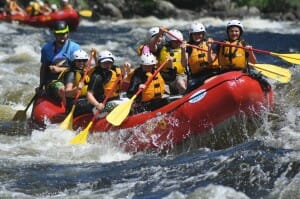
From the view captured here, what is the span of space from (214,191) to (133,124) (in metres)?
2.39

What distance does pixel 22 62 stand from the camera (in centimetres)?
1549

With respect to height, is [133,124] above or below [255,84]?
below

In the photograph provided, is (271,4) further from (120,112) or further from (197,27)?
(120,112)

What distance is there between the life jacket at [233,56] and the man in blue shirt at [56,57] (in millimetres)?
2626

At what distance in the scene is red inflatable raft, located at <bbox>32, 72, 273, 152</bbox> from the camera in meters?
7.50

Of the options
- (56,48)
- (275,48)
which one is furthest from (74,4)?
(56,48)

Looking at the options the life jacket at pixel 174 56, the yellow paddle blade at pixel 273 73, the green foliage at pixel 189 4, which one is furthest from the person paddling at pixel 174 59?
the green foliage at pixel 189 4

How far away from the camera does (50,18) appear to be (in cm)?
2283

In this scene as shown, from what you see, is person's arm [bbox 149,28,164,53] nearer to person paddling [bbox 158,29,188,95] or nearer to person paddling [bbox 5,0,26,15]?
person paddling [bbox 158,29,188,95]

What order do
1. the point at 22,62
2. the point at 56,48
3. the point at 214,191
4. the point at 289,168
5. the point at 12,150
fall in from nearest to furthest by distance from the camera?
the point at 214,191, the point at 289,168, the point at 12,150, the point at 56,48, the point at 22,62

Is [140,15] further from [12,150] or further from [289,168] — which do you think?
[289,168]

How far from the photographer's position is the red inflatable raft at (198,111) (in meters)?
7.50

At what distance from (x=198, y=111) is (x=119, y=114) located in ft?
3.20

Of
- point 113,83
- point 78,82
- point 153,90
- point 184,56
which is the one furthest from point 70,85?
point 184,56
